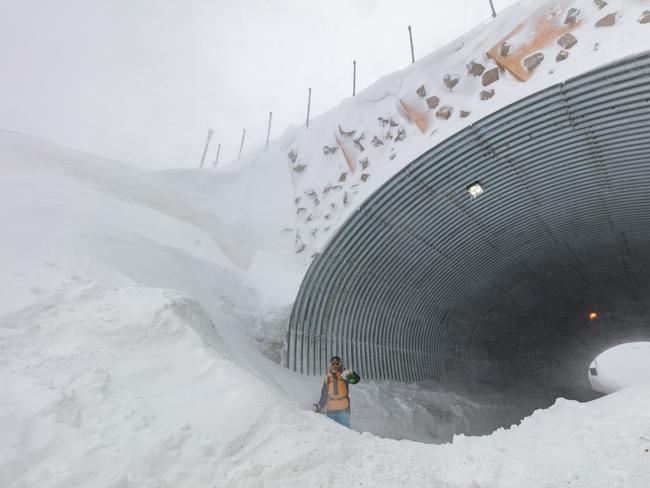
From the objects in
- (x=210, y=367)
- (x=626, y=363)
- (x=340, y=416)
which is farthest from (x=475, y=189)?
(x=626, y=363)

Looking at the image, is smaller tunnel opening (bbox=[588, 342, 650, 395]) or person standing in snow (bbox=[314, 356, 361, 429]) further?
smaller tunnel opening (bbox=[588, 342, 650, 395])

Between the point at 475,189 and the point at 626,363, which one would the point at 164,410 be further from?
the point at 626,363

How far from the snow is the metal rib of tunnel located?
0.52 meters

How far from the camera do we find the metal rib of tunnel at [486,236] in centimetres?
830

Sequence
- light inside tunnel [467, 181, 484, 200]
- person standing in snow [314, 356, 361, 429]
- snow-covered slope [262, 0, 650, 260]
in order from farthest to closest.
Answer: light inside tunnel [467, 181, 484, 200], snow-covered slope [262, 0, 650, 260], person standing in snow [314, 356, 361, 429]

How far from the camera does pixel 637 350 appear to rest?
53.2 metres

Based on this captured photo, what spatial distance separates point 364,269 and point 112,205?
720 cm

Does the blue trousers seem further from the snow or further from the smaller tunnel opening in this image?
the smaller tunnel opening

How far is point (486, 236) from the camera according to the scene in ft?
38.4

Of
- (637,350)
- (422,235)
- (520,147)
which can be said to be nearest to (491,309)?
(422,235)

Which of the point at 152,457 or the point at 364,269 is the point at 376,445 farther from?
the point at 364,269

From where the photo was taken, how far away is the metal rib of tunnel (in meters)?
8.30

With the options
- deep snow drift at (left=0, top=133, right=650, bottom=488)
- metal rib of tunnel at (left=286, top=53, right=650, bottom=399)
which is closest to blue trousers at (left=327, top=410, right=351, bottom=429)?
deep snow drift at (left=0, top=133, right=650, bottom=488)

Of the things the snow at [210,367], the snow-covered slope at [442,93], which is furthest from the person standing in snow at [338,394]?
the snow-covered slope at [442,93]
